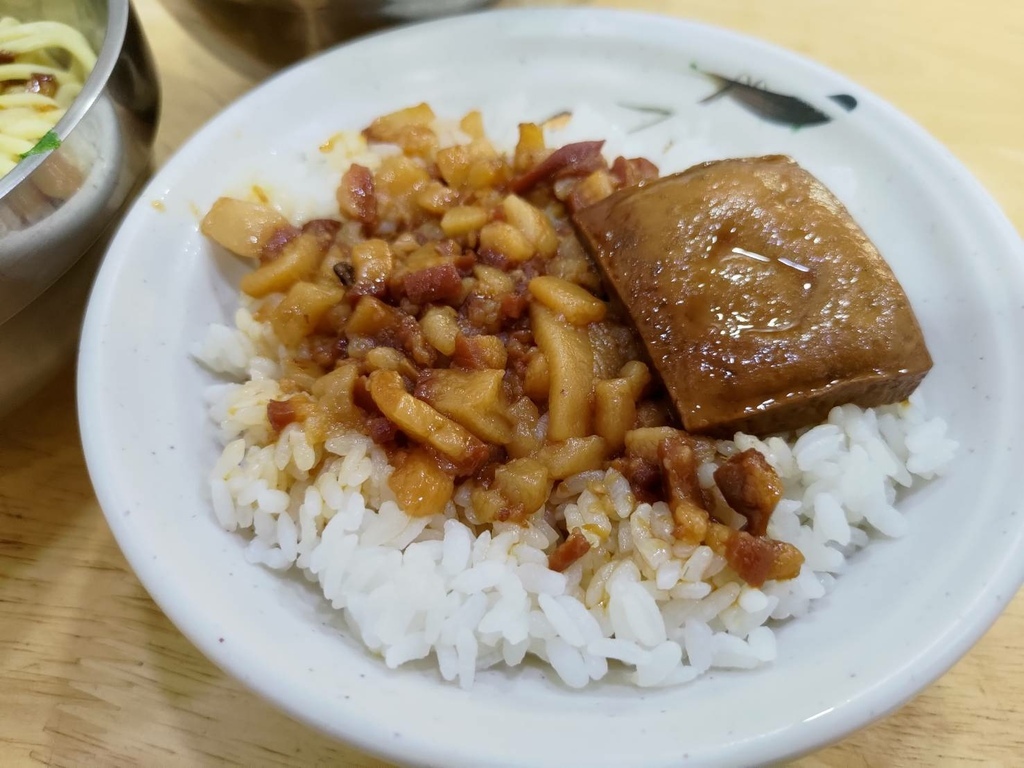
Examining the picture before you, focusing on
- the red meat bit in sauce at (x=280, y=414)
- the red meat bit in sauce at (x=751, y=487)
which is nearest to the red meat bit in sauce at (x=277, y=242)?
the red meat bit in sauce at (x=280, y=414)

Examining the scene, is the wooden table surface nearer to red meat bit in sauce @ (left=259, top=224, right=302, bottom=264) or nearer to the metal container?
the metal container

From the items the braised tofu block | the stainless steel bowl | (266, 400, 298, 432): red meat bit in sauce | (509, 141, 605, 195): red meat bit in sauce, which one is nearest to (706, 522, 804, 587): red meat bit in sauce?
the braised tofu block

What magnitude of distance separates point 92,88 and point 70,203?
29 cm

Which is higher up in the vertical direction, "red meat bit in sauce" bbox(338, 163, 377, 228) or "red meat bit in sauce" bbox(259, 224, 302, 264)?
"red meat bit in sauce" bbox(338, 163, 377, 228)

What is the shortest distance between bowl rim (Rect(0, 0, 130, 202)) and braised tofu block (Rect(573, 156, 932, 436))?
1268 millimetres

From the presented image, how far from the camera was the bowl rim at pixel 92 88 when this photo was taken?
1.65 meters

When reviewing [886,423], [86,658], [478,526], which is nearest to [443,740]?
[478,526]

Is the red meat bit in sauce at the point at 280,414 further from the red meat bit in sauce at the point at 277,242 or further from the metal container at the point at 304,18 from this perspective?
the metal container at the point at 304,18

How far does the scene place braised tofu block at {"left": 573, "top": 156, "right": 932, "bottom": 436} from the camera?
1707mm

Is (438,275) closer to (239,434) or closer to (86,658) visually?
(239,434)

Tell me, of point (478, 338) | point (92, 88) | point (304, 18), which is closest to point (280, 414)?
point (478, 338)

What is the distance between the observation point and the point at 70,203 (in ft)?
5.96

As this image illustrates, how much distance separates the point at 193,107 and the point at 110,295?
136 centimetres

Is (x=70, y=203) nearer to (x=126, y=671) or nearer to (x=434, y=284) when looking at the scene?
(x=434, y=284)
